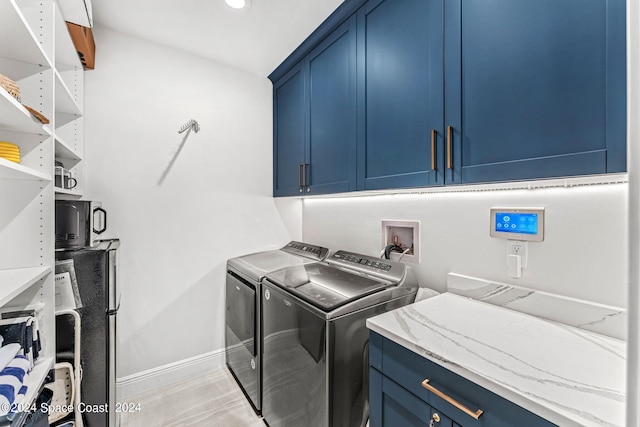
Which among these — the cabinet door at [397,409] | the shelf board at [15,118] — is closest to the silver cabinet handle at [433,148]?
the cabinet door at [397,409]

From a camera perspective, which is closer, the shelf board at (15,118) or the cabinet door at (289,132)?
the shelf board at (15,118)

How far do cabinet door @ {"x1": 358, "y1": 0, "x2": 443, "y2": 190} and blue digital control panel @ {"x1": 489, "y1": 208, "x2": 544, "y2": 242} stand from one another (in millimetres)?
352

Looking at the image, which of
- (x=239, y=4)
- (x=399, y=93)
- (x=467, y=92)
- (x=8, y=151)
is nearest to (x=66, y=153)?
(x=8, y=151)

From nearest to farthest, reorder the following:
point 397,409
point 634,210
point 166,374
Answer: point 634,210, point 397,409, point 166,374

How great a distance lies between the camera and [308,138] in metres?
1.99

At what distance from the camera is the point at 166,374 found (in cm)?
205

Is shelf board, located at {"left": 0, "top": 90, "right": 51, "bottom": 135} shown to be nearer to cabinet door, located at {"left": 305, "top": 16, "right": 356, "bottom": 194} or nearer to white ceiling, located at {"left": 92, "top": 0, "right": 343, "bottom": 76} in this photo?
white ceiling, located at {"left": 92, "top": 0, "right": 343, "bottom": 76}

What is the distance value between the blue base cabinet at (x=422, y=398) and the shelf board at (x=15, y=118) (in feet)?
4.65

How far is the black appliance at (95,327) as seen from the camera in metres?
1.33

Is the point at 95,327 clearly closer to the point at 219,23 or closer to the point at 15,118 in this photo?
the point at 15,118

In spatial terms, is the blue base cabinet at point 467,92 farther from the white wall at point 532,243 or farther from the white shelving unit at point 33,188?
the white shelving unit at point 33,188

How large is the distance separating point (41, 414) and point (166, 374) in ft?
3.74

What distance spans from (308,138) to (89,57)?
56.4 inches

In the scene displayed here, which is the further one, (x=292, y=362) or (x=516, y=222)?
(x=292, y=362)
